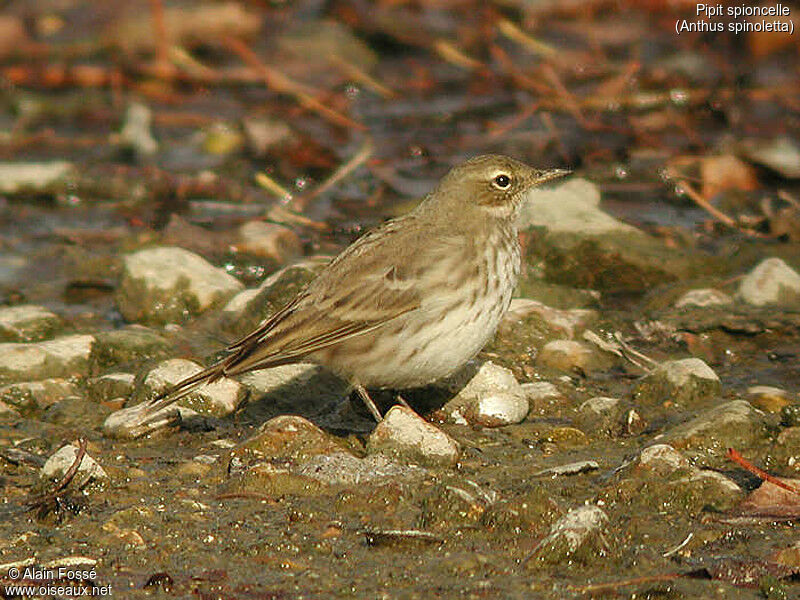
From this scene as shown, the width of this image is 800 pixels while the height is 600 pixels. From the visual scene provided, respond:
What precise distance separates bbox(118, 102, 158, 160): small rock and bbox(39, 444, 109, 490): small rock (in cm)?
626

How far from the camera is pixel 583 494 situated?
17.6 ft

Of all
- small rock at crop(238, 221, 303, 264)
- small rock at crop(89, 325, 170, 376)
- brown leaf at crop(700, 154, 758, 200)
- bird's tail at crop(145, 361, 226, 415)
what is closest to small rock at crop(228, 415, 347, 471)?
bird's tail at crop(145, 361, 226, 415)

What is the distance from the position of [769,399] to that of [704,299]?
1.31 meters

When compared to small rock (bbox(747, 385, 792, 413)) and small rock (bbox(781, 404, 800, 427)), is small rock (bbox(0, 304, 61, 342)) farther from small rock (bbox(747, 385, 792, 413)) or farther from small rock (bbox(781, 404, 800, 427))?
small rock (bbox(781, 404, 800, 427))

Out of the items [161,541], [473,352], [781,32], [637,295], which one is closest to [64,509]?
[161,541]

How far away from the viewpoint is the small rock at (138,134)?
37.8ft

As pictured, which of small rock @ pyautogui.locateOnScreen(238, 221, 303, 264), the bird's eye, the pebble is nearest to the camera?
the pebble

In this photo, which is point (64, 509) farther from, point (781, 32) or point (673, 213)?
point (781, 32)

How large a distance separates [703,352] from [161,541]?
3388 millimetres

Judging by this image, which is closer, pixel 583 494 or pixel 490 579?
pixel 490 579

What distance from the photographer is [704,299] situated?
7.57m

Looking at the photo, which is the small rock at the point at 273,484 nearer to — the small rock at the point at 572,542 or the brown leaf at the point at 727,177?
the small rock at the point at 572,542

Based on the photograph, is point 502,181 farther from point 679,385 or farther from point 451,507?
point 451,507

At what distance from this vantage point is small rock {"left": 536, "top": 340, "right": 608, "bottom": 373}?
271 inches
